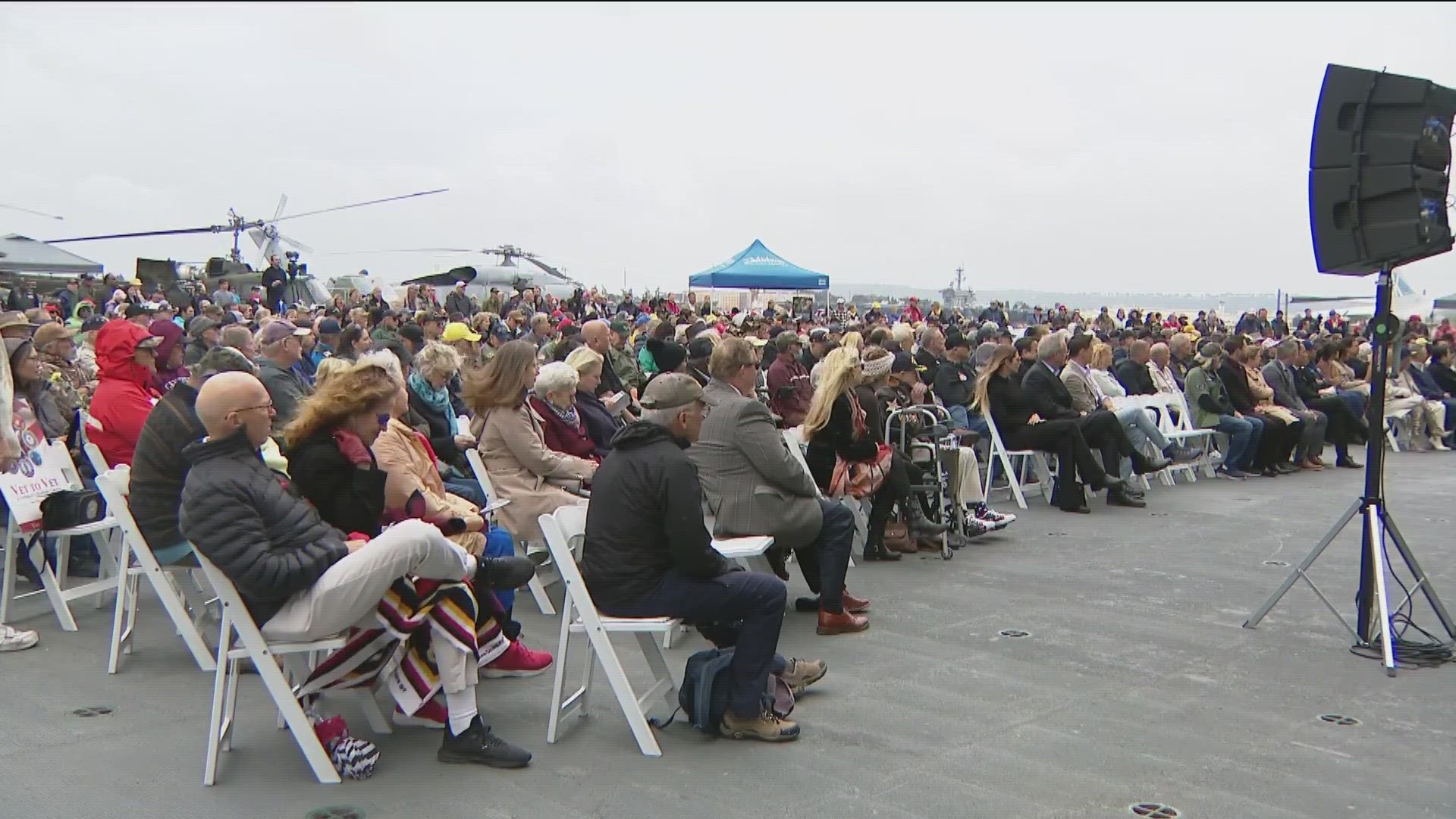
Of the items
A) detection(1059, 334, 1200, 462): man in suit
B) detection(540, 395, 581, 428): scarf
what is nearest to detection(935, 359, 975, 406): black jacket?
detection(1059, 334, 1200, 462): man in suit

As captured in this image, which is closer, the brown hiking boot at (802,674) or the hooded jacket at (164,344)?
the brown hiking boot at (802,674)

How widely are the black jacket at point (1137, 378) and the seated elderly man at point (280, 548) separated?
375 inches

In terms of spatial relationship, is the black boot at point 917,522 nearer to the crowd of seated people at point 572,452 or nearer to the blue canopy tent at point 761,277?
the crowd of seated people at point 572,452

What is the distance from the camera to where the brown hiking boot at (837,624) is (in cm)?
593

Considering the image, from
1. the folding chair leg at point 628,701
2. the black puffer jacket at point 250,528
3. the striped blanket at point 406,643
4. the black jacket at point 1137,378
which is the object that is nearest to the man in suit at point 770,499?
the folding chair leg at point 628,701

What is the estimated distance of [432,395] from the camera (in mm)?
7793

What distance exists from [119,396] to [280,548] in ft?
10.4

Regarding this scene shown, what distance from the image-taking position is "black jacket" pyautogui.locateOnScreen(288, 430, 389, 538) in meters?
4.29

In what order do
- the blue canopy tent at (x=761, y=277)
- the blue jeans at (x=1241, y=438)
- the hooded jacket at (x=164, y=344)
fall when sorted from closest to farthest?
the hooded jacket at (x=164, y=344) → the blue jeans at (x=1241, y=438) → the blue canopy tent at (x=761, y=277)

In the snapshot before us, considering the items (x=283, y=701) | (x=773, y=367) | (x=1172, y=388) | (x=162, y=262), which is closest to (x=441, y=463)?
(x=773, y=367)

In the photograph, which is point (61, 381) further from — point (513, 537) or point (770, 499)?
point (770, 499)

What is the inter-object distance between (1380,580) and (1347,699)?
0.73 m

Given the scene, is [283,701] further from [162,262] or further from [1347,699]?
[162,262]

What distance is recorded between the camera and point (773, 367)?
9789mm
